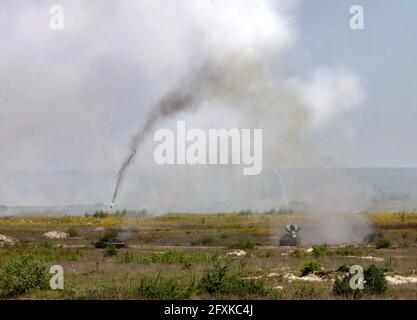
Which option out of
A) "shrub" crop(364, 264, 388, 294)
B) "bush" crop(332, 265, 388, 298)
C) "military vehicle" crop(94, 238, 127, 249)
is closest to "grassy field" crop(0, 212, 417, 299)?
"bush" crop(332, 265, 388, 298)

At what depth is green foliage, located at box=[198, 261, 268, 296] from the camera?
81.5ft

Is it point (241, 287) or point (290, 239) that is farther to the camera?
point (290, 239)

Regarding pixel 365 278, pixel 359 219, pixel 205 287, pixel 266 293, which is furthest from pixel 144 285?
pixel 359 219

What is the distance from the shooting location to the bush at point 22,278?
26266 mm

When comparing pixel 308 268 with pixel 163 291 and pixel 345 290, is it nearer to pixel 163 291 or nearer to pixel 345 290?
pixel 345 290

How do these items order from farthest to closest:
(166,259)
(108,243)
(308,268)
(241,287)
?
(108,243)
(166,259)
(308,268)
(241,287)

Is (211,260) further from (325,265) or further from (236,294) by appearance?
(236,294)

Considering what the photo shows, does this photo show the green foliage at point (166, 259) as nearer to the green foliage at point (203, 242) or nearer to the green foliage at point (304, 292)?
the green foliage at point (304, 292)

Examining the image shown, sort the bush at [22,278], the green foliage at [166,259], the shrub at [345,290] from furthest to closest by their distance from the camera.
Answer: the green foliage at [166,259]
the bush at [22,278]
the shrub at [345,290]

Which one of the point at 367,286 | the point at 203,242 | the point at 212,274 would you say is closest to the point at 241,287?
the point at 212,274

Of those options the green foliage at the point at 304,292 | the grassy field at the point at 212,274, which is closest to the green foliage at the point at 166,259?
the grassy field at the point at 212,274

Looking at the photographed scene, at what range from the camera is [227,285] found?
25.3 metres

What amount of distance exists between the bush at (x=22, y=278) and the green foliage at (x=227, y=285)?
6.59 meters

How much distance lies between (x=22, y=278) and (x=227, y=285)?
8.04 metres
